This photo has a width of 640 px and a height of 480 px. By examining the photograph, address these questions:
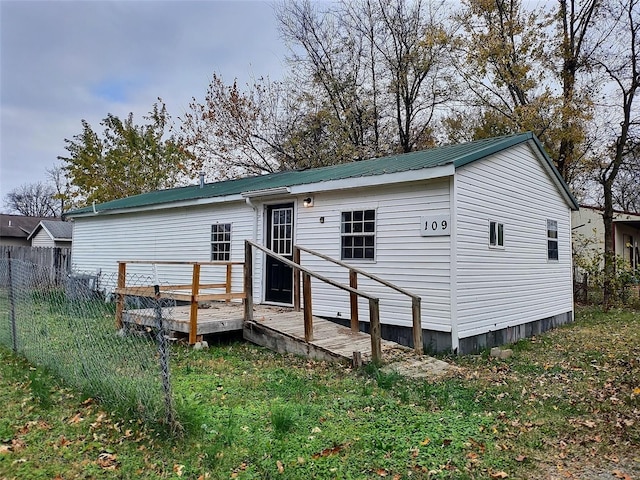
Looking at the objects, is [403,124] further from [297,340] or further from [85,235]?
[297,340]

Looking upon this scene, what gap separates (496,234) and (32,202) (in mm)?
54755

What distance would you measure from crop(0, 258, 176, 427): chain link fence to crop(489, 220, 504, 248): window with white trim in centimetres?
569

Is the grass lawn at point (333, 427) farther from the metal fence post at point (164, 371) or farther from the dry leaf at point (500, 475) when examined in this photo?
the metal fence post at point (164, 371)

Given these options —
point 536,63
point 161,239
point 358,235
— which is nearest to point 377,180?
point 358,235

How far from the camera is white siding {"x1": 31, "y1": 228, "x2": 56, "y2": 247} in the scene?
88.0 ft

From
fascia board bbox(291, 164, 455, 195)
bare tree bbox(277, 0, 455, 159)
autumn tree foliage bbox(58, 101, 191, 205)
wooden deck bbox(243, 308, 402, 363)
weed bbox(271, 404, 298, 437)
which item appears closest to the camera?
weed bbox(271, 404, 298, 437)

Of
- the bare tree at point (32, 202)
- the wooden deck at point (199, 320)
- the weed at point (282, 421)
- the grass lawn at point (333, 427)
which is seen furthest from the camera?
the bare tree at point (32, 202)

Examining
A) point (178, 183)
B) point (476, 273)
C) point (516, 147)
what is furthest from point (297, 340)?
point (178, 183)

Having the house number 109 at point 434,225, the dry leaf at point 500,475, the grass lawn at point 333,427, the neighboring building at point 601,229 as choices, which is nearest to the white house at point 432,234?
the house number 109 at point 434,225

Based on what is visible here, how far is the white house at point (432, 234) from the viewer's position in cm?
692

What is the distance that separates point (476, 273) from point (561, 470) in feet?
14.5

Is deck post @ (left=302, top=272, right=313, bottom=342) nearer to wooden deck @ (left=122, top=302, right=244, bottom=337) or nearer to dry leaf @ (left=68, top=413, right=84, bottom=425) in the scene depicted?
wooden deck @ (left=122, top=302, right=244, bottom=337)

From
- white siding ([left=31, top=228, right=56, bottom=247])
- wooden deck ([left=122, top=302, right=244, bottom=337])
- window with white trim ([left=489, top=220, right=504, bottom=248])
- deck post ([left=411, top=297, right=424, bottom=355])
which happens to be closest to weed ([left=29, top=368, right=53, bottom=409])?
wooden deck ([left=122, top=302, right=244, bottom=337])

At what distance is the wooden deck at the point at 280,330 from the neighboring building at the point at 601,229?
1554cm
